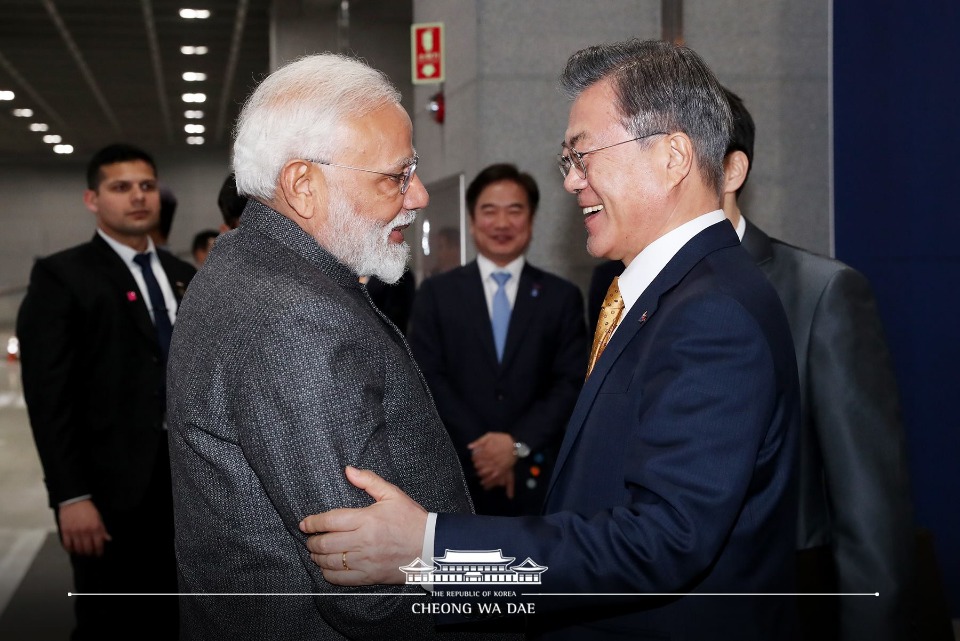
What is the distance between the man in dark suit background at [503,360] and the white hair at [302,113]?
89.1 inches

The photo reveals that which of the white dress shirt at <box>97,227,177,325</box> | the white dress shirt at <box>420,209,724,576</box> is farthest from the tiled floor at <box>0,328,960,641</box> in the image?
the white dress shirt at <box>420,209,724,576</box>

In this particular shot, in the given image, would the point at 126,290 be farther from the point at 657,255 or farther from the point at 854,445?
the point at 854,445

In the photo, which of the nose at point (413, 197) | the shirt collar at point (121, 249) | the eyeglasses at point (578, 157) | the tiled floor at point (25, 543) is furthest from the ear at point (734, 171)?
the tiled floor at point (25, 543)

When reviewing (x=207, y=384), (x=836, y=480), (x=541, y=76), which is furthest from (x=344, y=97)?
(x=541, y=76)

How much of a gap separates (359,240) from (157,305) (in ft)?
6.85

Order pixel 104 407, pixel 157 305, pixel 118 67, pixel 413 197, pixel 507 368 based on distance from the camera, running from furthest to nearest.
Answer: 1. pixel 118 67
2. pixel 507 368
3. pixel 157 305
4. pixel 104 407
5. pixel 413 197

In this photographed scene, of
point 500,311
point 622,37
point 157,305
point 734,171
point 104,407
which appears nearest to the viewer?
point 734,171

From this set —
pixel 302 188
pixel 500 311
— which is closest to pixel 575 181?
pixel 302 188

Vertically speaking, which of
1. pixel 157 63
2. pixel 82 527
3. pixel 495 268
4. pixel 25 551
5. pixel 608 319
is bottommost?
pixel 25 551

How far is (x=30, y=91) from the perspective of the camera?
10.7 meters

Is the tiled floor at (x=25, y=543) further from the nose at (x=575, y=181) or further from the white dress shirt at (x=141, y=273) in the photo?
the nose at (x=575, y=181)

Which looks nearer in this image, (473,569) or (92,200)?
(473,569)

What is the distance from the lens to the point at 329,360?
4.57ft

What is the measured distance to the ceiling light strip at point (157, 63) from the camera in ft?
30.6
